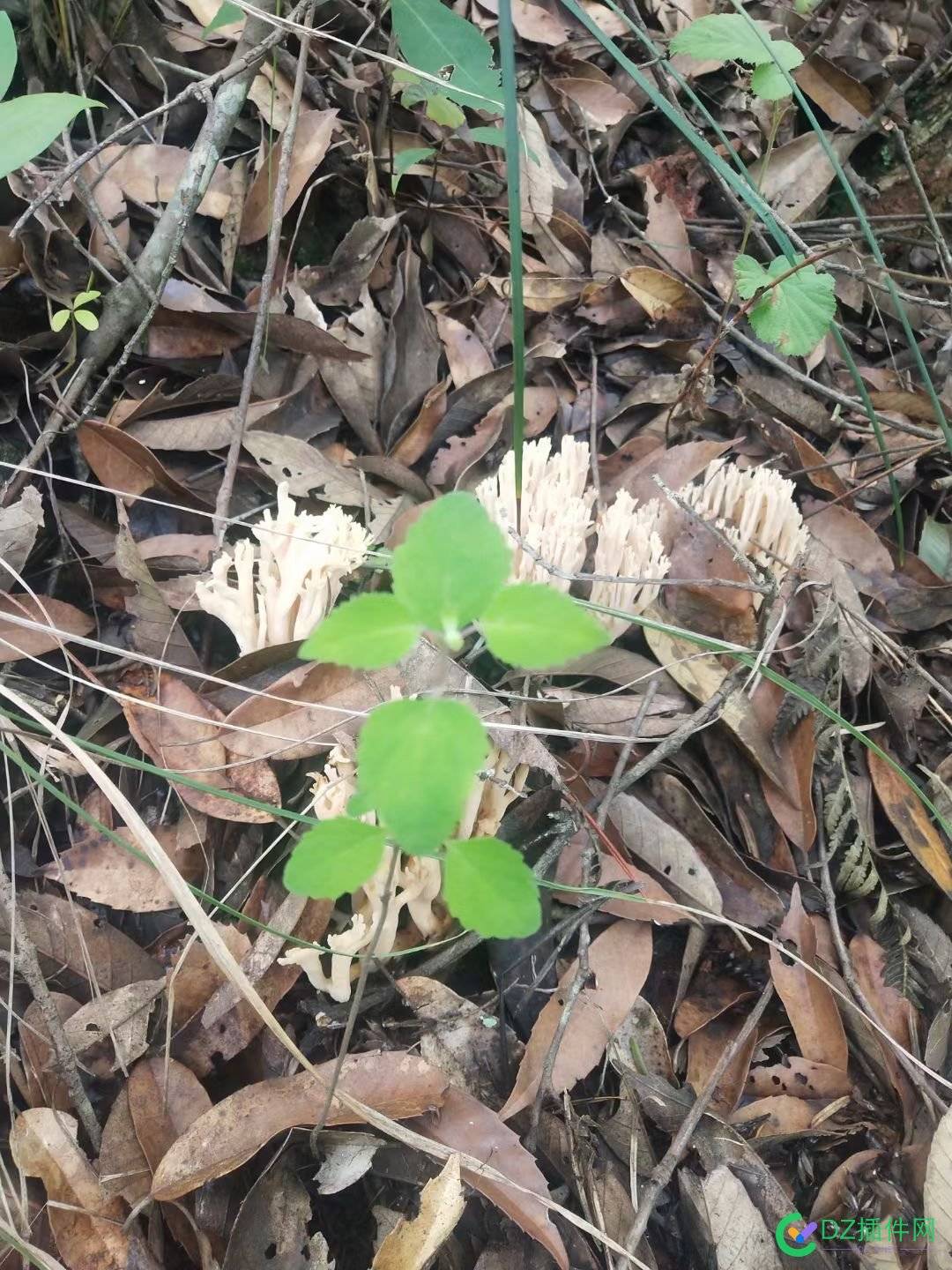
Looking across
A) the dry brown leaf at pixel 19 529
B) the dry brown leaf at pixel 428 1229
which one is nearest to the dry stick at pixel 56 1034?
the dry brown leaf at pixel 428 1229

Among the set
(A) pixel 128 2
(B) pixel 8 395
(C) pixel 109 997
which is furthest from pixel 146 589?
(A) pixel 128 2

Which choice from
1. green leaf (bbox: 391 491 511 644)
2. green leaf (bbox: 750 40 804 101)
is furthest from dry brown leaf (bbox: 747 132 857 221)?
green leaf (bbox: 391 491 511 644)

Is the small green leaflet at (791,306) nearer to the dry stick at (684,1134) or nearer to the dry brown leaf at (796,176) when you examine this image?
the dry brown leaf at (796,176)

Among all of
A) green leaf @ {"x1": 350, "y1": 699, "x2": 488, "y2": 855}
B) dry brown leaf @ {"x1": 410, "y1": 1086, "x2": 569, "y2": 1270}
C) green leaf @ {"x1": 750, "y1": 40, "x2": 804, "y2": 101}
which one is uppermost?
green leaf @ {"x1": 750, "y1": 40, "x2": 804, "y2": 101}

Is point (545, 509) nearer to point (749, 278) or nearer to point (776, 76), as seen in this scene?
point (749, 278)

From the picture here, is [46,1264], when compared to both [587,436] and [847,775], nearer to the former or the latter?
[847,775]

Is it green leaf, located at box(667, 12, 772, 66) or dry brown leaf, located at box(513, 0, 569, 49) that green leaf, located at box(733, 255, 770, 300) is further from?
dry brown leaf, located at box(513, 0, 569, 49)
